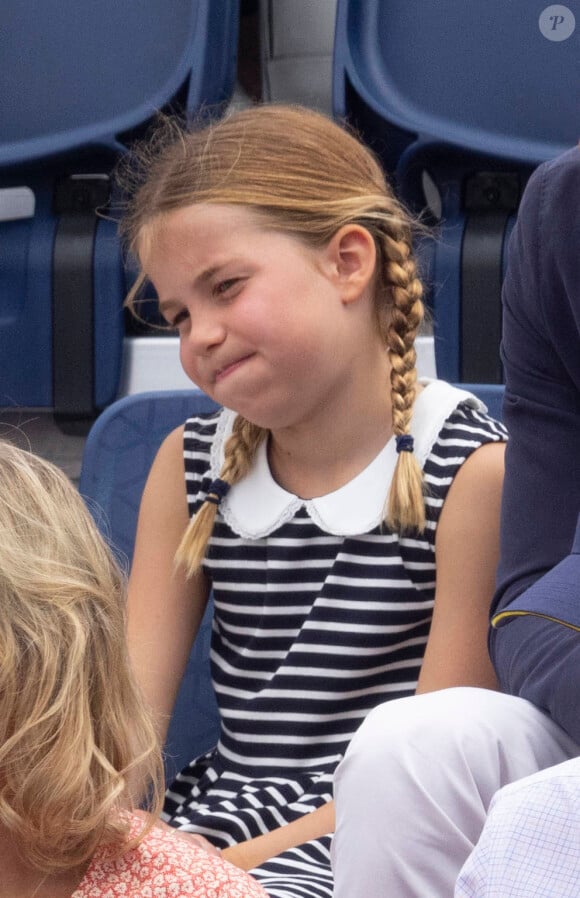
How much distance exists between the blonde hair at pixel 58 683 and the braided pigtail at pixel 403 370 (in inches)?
17.1

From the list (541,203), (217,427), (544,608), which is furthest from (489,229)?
(544,608)

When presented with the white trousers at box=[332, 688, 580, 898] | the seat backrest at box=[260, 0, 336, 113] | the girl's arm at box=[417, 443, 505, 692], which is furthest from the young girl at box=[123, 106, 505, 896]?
the seat backrest at box=[260, 0, 336, 113]

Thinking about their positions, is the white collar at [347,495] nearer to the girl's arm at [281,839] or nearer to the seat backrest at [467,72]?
the girl's arm at [281,839]

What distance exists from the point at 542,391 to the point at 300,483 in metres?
0.31

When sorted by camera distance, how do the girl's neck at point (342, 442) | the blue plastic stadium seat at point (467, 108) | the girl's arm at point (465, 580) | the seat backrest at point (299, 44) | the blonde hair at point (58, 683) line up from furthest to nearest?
1. the seat backrest at point (299, 44)
2. the blue plastic stadium seat at point (467, 108)
3. the girl's neck at point (342, 442)
4. the girl's arm at point (465, 580)
5. the blonde hair at point (58, 683)

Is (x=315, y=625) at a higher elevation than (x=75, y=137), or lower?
lower

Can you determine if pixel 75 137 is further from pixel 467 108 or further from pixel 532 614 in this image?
pixel 532 614

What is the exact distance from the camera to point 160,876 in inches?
32.9

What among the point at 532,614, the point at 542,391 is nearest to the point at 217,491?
the point at 542,391

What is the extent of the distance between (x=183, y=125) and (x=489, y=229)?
422 millimetres

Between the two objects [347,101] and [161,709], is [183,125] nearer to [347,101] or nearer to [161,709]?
[347,101]

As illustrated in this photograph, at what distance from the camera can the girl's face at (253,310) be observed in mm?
1240

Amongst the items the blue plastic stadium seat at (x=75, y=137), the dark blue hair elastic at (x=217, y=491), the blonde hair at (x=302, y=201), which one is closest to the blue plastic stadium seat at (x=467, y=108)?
the blue plastic stadium seat at (x=75, y=137)

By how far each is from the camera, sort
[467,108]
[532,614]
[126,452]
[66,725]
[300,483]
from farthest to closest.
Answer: [467,108]
[126,452]
[300,483]
[532,614]
[66,725]
